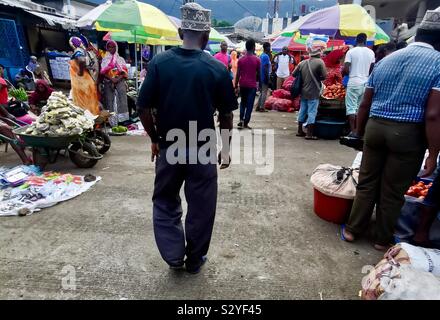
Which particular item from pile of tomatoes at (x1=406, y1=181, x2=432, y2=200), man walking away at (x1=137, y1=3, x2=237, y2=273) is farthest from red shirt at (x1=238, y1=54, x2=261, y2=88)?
man walking away at (x1=137, y1=3, x2=237, y2=273)

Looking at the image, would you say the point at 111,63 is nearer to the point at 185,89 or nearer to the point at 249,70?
the point at 249,70

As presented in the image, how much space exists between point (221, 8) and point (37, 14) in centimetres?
13583

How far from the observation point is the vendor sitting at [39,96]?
22.2ft

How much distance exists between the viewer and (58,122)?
461 centimetres

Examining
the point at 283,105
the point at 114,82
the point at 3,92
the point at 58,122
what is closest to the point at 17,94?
the point at 114,82

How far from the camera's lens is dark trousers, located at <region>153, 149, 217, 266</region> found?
8.01ft

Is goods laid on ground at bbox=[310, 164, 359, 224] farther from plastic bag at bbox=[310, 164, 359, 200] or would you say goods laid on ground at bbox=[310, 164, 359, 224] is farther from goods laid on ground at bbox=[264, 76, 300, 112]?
goods laid on ground at bbox=[264, 76, 300, 112]

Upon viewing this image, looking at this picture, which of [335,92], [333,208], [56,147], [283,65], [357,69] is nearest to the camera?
[333,208]

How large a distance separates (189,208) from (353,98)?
17.5 feet

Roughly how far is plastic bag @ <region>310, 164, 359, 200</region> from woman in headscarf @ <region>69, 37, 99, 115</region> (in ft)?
16.9

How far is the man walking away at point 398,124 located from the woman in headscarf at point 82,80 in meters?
5.50

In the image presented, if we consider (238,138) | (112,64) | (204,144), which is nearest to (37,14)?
(112,64)
